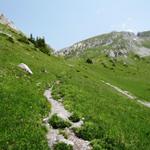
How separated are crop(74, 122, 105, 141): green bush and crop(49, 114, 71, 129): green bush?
3.24ft

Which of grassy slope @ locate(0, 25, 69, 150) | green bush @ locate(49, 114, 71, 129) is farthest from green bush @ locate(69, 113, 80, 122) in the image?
grassy slope @ locate(0, 25, 69, 150)

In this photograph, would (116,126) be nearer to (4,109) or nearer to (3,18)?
(4,109)

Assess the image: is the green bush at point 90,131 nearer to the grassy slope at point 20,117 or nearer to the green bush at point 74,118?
the green bush at point 74,118

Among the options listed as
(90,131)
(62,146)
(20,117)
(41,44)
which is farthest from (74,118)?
(41,44)

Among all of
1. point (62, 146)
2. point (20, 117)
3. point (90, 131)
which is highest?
point (20, 117)

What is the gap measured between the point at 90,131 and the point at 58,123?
7.57 ft

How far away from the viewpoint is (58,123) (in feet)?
69.9

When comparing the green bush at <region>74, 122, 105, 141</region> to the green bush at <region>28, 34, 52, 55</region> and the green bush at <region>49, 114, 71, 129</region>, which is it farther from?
the green bush at <region>28, 34, 52, 55</region>

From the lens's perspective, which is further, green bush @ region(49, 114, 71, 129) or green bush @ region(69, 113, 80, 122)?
green bush @ region(69, 113, 80, 122)

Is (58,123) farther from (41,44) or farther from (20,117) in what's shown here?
(41,44)

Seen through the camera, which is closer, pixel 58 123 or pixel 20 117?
pixel 20 117

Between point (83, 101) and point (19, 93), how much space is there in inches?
274

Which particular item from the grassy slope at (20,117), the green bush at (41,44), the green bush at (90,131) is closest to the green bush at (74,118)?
the green bush at (90,131)

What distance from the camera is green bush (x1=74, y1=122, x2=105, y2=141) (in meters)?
20.2
